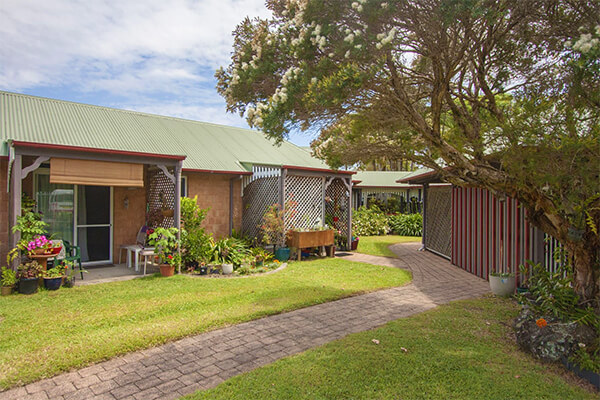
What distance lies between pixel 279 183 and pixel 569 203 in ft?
26.1

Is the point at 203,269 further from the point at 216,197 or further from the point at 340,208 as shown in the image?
the point at 340,208

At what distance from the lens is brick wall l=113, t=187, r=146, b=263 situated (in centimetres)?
996

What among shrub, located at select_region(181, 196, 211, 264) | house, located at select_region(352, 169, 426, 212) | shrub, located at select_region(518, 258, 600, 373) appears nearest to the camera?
shrub, located at select_region(518, 258, 600, 373)

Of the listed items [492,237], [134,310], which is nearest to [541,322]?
[492,237]

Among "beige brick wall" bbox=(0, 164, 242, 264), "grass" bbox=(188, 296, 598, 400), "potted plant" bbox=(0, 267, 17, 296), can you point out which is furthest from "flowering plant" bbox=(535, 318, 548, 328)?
"beige brick wall" bbox=(0, 164, 242, 264)

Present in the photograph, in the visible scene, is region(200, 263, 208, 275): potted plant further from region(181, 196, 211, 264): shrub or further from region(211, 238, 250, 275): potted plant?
region(211, 238, 250, 275): potted plant

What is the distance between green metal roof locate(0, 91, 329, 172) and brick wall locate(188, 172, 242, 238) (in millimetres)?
519

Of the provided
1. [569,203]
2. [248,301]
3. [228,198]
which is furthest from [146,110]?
[569,203]

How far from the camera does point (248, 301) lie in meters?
6.49

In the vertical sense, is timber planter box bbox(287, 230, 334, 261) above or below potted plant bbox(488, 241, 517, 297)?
above

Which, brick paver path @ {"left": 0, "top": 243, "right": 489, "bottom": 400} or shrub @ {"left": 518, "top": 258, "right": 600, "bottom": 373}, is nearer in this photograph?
brick paver path @ {"left": 0, "top": 243, "right": 489, "bottom": 400}

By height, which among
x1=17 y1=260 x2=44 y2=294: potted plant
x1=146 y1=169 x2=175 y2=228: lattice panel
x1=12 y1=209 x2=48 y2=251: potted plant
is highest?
x1=146 y1=169 x2=175 y2=228: lattice panel

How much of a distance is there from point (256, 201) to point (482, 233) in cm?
656

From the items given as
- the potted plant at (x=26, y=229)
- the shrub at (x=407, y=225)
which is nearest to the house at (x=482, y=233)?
the shrub at (x=407, y=225)
